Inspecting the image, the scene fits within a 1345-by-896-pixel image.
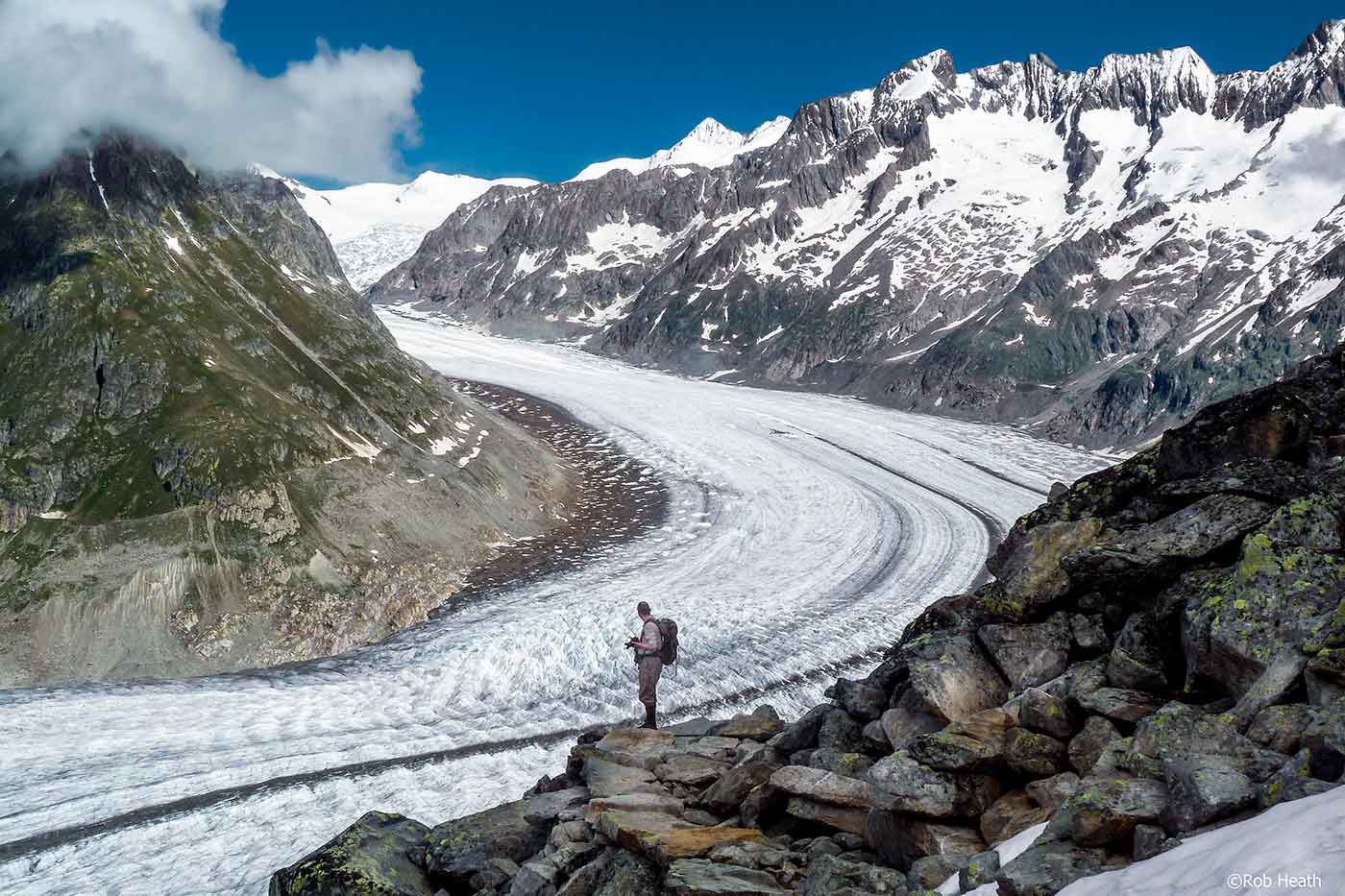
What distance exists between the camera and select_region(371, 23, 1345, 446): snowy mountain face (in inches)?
2982

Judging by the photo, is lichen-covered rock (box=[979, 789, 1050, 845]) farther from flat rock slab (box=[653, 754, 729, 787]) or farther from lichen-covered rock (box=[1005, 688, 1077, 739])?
flat rock slab (box=[653, 754, 729, 787])

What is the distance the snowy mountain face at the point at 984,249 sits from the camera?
7575cm

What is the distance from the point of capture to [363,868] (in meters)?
9.64

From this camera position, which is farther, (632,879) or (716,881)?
(632,879)

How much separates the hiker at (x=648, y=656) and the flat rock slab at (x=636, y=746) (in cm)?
189

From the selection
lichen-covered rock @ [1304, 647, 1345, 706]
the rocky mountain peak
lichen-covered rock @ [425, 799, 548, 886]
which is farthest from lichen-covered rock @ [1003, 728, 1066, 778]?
the rocky mountain peak

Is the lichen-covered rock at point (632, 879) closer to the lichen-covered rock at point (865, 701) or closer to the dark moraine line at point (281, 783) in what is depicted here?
the lichen-covered rock at point (865, 701)

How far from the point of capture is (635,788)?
10109 millimetres

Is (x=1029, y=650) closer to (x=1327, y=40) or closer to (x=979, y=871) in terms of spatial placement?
(x=979, y=871)

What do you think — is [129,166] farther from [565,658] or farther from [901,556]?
[901,556]

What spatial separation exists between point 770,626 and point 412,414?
18655 mm

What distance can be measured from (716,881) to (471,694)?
1260 cm

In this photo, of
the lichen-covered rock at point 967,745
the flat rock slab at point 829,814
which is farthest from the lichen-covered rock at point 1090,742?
the flat rock slab at point 829,814

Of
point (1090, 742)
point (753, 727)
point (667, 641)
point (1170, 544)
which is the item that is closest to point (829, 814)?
point (1090, 742)
